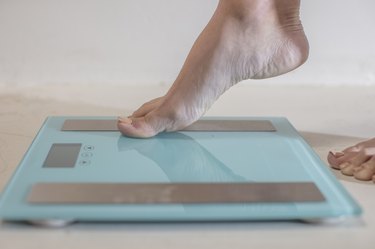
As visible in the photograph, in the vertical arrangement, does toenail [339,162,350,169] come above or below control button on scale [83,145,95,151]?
below

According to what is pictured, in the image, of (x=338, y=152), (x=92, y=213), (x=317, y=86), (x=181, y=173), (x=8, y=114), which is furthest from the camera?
(x=317, y=86)

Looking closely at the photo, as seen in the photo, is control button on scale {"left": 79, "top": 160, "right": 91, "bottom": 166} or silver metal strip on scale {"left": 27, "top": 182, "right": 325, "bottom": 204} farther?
control button on scale {"left": 79, "top": 160, "right": 91, "bottom": 166}

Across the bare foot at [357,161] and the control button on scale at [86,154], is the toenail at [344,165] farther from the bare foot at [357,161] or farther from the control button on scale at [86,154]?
the control button on scale at [86,154]

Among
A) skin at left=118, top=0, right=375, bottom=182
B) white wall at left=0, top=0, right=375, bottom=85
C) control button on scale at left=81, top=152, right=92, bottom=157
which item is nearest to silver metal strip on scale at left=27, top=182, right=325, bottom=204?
control button on scale at left=81, top=152, right=92, bottom=157

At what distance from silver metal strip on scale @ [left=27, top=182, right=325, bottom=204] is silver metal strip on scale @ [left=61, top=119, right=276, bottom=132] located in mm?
269

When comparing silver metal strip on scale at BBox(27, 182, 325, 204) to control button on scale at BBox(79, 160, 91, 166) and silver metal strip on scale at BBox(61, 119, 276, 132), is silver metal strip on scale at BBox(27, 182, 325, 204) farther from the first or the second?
silver metal strip on scale at BBox(61, 119, 276, 132)

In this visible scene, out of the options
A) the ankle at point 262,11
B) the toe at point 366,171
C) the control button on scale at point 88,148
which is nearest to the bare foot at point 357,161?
the toe at point 366,171

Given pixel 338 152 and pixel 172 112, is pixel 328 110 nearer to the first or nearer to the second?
pixel 338 152

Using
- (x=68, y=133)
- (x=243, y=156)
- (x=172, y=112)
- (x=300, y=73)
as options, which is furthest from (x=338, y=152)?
(x=300, y=73)

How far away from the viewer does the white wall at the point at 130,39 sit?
4.69 feet

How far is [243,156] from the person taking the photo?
36.0 inches

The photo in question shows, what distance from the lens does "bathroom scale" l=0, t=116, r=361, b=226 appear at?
2.35ft

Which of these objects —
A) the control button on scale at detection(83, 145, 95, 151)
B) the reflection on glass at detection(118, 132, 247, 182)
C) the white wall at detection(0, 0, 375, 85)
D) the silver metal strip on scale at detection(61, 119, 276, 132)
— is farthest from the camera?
the white wall at detection(0, 0, 375, 85)

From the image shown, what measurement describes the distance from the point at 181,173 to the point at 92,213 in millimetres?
167
